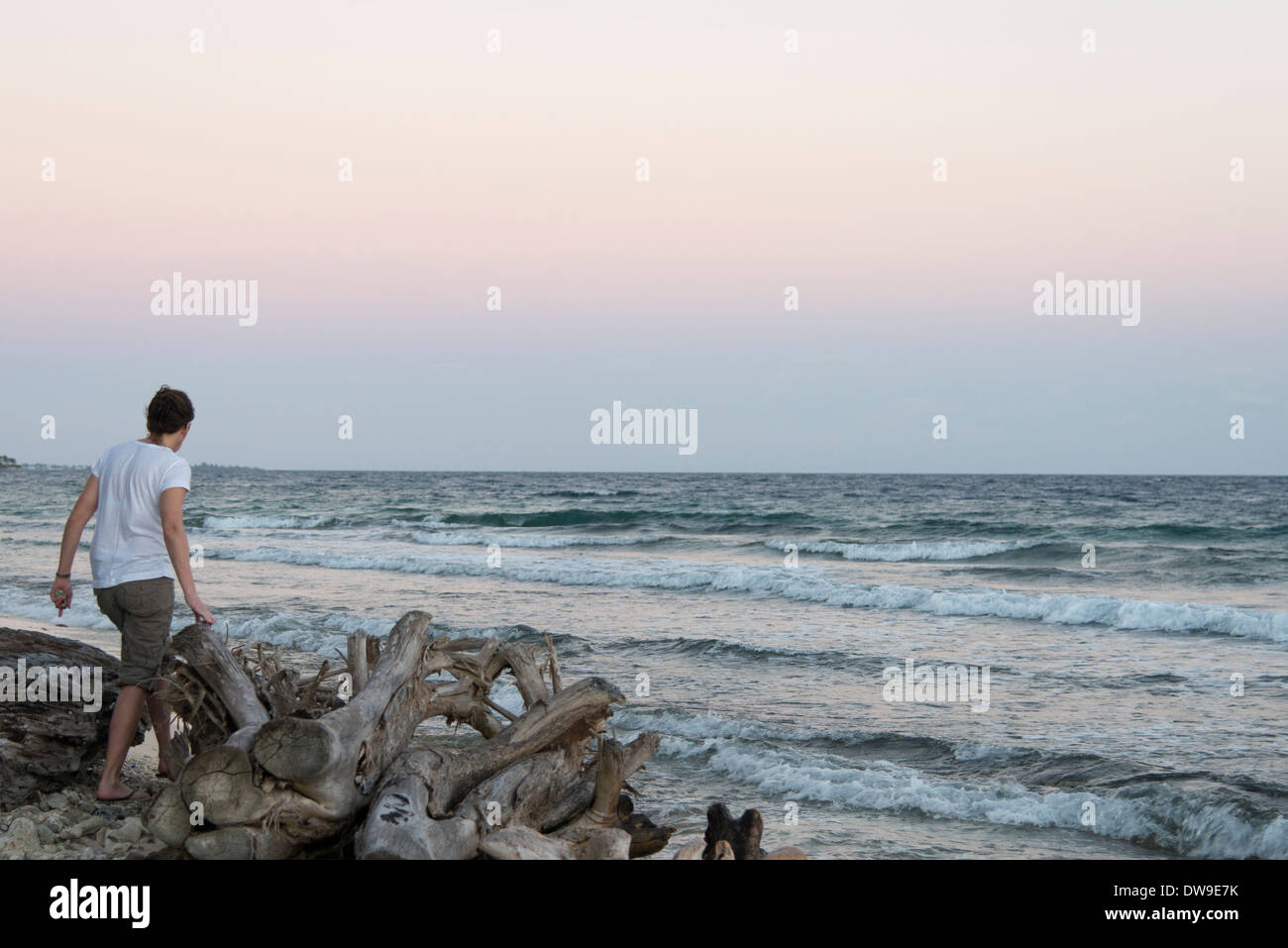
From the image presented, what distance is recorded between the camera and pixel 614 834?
4242mm

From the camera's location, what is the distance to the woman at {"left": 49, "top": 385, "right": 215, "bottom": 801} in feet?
16.6

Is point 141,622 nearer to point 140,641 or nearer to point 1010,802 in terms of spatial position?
point 140,641

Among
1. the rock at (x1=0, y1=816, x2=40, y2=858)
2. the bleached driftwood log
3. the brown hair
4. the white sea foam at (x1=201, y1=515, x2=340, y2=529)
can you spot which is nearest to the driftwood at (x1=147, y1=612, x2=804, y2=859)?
the bleached driftwood log

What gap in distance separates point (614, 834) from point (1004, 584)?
1866cm

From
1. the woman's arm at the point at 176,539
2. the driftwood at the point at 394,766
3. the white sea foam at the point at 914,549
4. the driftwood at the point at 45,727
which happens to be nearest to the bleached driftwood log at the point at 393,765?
the driftwood at the point at 394,766

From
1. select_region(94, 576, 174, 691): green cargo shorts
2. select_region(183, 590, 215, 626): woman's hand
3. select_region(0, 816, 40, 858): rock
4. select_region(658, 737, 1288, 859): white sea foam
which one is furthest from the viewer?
select_region(658, 737, 1288, 859): white sea foam

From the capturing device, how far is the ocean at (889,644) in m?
7.00

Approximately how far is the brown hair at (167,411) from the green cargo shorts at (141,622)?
0.76 metres

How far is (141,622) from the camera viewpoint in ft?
16.9

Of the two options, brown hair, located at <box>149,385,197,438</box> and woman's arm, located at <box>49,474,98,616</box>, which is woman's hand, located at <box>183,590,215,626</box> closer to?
woman's arm, located at <box>49,474,98,616</box>

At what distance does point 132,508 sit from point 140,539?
0.53 feet

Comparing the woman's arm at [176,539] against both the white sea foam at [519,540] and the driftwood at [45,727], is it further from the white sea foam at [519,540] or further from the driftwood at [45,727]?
the white sea foam at [519,540]

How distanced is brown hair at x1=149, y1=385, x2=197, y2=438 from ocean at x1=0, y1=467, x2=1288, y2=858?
3601 mm
